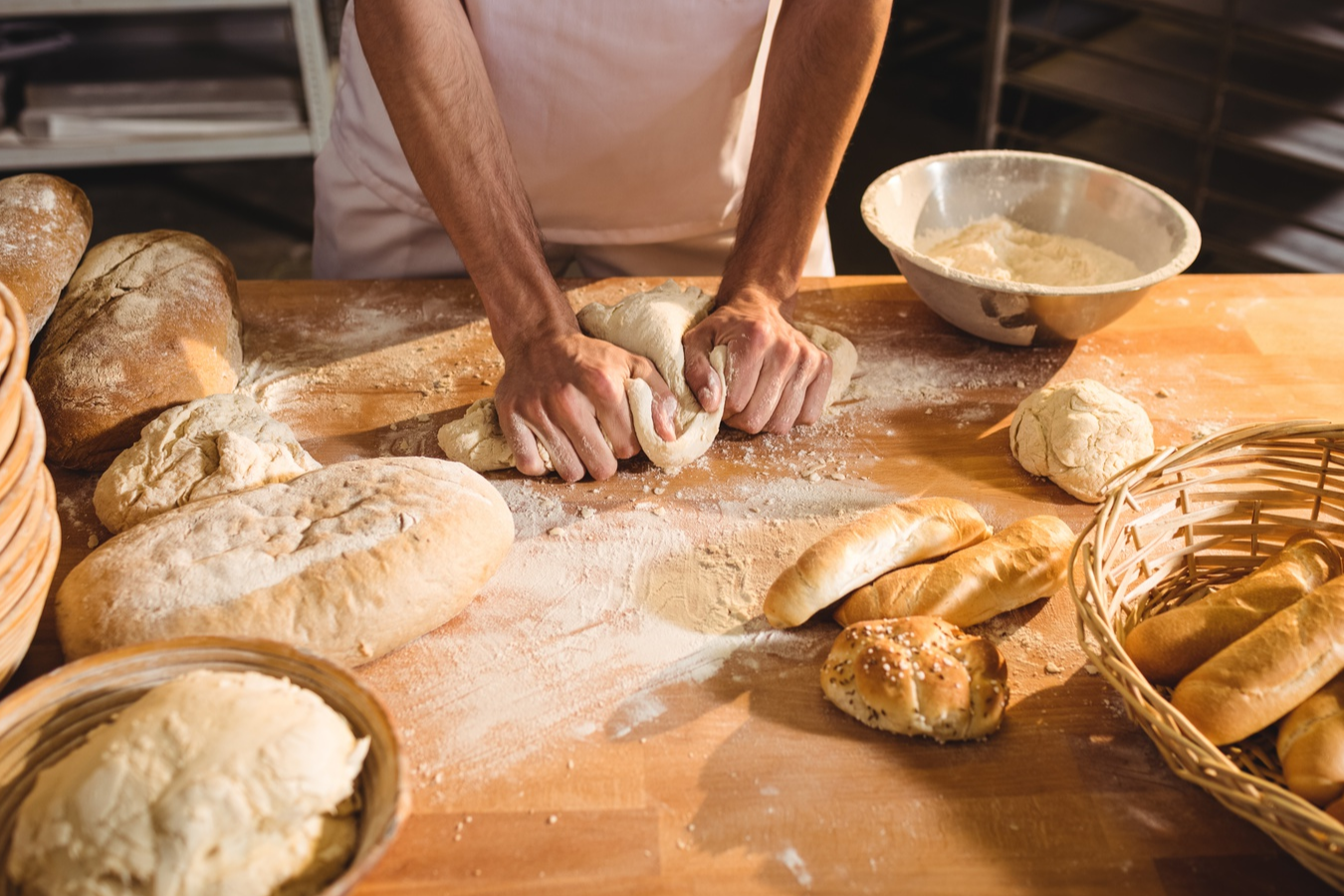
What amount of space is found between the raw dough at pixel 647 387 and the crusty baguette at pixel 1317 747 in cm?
88

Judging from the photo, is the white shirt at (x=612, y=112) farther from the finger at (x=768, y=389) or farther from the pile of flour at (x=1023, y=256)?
Answer: the finger at (x=768, y=389)

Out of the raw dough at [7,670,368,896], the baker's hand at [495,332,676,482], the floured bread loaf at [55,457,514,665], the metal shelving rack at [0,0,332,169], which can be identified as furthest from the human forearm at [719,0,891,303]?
the metal shelving rack at [0,0,332,169]

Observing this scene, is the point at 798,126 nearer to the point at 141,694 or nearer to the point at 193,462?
the point at 193,462

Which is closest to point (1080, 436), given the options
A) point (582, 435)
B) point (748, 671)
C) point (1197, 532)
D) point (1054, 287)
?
point (1197, 532)

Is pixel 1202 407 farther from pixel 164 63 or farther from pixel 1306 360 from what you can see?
pixel 164 63

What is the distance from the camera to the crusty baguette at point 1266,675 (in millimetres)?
1031

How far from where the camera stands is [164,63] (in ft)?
12.8

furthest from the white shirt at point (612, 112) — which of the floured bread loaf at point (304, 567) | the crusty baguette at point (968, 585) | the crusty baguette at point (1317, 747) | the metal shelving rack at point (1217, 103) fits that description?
the metal shelving rack at point (1217, 103)

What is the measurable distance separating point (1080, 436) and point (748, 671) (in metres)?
0.66

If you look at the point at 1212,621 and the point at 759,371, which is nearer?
the point at 1212,621

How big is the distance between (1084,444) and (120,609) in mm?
1330

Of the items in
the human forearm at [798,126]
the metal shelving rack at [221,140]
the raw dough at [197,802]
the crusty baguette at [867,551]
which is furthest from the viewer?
the metal shelving rack at [221,140]

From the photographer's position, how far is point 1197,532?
52.9 inches

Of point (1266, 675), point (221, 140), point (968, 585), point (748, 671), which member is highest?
point (1266, 675)
